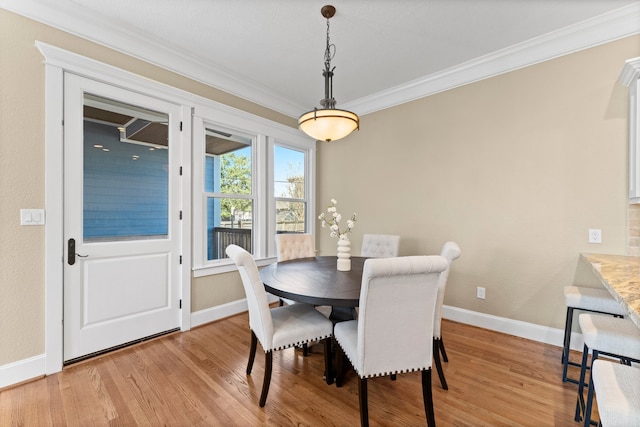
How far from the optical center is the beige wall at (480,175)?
2.00 m

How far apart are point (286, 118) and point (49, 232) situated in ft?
9.61

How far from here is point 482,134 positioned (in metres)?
2.97

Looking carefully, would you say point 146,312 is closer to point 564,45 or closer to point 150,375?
point 150,375

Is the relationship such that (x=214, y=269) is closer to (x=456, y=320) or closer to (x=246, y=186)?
(x=246, y=186)

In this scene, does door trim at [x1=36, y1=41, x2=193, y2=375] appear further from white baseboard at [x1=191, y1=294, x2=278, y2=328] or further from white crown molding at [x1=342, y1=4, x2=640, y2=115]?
white crown molding at [x1=342, y1=4, x2=640, y2=115]

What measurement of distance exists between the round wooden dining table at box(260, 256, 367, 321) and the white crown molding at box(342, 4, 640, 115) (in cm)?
224

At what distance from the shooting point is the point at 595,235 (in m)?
2.38

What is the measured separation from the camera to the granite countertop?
1119mm

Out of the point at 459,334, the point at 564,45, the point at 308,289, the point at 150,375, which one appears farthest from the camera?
the point at 459,334

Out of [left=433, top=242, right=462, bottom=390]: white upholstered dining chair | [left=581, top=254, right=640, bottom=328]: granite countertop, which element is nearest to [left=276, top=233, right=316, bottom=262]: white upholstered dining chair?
[left=433, top=242, right=462, bottom=390]: white upholstered dining chair

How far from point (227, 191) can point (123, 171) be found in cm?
108

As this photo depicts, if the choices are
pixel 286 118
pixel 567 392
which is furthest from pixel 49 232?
pixel 567 392

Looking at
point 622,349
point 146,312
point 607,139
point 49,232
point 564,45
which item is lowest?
point 146,312

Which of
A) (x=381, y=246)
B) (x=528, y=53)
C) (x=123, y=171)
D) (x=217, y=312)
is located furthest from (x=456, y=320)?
(x=123, y=171)
